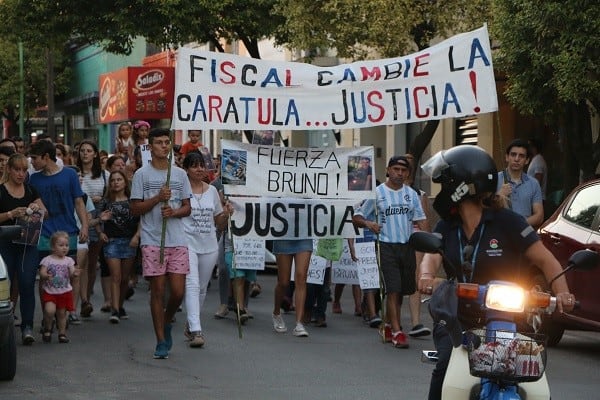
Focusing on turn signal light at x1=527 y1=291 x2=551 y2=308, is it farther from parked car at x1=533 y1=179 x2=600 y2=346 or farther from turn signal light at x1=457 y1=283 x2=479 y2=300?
parked car at x1=533 y1=179 x2=600 y2=346

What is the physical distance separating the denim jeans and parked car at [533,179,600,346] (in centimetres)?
438

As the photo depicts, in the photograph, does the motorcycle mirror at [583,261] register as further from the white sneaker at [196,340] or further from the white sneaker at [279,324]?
the white sneaker at [279,324]

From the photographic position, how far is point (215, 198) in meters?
12.5

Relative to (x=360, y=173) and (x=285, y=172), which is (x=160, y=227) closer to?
(x=285, y=172)

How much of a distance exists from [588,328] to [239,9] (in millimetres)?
20258

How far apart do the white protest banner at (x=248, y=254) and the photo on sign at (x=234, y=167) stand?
182 centimetres

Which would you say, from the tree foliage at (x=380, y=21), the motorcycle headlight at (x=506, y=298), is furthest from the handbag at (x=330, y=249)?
the motorcycle headlight at (x=506, y=298)

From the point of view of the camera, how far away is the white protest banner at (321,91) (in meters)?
11.7

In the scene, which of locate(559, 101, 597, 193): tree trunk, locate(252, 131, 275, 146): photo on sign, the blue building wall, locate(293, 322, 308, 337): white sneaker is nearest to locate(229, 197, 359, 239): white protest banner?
locate(252, 131, 275, 146): photo on sign

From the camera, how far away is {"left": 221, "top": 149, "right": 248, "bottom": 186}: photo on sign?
12.8 m

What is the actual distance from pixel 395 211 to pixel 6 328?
4.47 meters

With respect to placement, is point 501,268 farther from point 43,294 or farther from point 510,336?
point 43,294

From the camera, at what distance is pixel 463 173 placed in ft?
20.2

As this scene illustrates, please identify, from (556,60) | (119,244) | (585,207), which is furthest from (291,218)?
(556,60)
